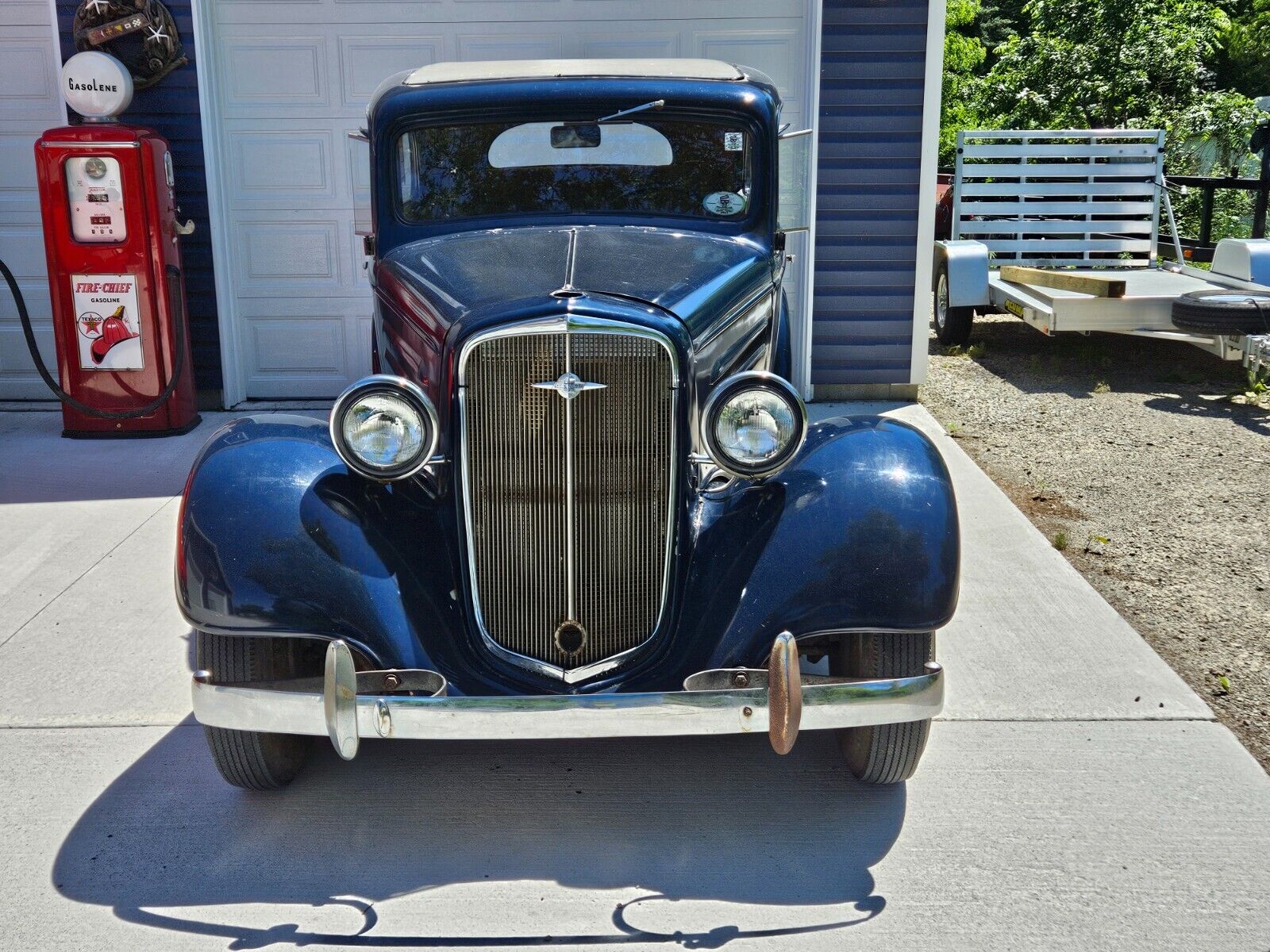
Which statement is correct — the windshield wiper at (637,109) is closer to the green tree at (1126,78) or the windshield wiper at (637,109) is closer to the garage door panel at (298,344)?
the garage door panel at (298,344)

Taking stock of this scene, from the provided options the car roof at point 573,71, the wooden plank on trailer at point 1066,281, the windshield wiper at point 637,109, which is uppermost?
the car roof at point 573,71

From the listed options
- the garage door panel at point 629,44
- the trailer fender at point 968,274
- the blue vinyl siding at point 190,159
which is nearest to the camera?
the blue vinyl siding at point 190,159

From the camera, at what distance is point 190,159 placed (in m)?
7.44

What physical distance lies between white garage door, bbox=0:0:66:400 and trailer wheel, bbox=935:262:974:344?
635 cm

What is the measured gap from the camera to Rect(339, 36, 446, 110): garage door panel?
24.3 ft

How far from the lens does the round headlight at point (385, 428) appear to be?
9.77ft

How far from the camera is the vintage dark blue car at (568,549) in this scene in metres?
2.81

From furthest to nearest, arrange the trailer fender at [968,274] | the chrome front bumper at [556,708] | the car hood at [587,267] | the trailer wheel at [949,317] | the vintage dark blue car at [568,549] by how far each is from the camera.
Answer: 1. the trailer wheel at [949,317]
2. the trailer fender at [968,274]
3. the car hood at [587,267]
4. the vintage dark blue car at [568,549]
5. the chrome front bumper at [556,708]

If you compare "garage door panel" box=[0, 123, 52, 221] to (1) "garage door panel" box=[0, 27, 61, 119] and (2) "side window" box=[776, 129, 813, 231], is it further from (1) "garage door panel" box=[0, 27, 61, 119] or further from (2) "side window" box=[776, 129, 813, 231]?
(2) "side window" box=[776, 129, 813, 231]

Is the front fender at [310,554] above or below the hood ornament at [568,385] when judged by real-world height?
below

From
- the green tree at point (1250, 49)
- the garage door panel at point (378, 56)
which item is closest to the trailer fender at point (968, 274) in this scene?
the garage door panel at point (378, 56)

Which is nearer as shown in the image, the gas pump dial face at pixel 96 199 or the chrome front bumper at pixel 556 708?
the chrome front bumper at pixel 556 708

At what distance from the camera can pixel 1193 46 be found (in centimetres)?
1473

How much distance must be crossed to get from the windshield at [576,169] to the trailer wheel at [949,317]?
5.84 meters
